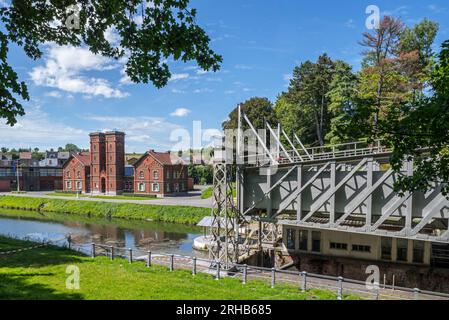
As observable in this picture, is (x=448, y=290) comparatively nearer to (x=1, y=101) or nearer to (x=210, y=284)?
(x=210, y=284)

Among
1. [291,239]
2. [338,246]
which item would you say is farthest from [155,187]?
[338,246]

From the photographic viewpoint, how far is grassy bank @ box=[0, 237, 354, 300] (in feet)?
32.9

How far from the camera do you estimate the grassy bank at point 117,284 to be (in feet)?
32.9

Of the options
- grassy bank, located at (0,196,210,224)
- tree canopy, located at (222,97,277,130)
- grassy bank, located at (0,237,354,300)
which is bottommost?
grassy bank, located at (0,196,210,224)

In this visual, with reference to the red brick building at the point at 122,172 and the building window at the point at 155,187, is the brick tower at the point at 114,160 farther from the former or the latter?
the building window at the point at 155,187

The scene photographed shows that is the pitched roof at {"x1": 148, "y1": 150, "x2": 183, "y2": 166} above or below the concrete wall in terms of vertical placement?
above

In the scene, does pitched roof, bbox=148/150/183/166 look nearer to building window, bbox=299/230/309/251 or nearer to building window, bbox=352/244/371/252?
building window, bbox=299/230/309/251

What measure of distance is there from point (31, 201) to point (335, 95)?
2073 inches

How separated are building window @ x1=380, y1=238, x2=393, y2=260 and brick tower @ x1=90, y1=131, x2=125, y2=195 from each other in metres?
53.0

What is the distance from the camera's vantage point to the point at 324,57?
159 ft

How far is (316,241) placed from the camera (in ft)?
72.3

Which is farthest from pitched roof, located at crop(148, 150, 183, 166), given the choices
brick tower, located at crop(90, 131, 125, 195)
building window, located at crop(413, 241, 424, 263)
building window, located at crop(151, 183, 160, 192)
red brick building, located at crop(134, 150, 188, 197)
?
building window, located at crop(413, 241, 424, 263)

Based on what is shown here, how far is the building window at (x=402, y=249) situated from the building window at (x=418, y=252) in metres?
0.47
